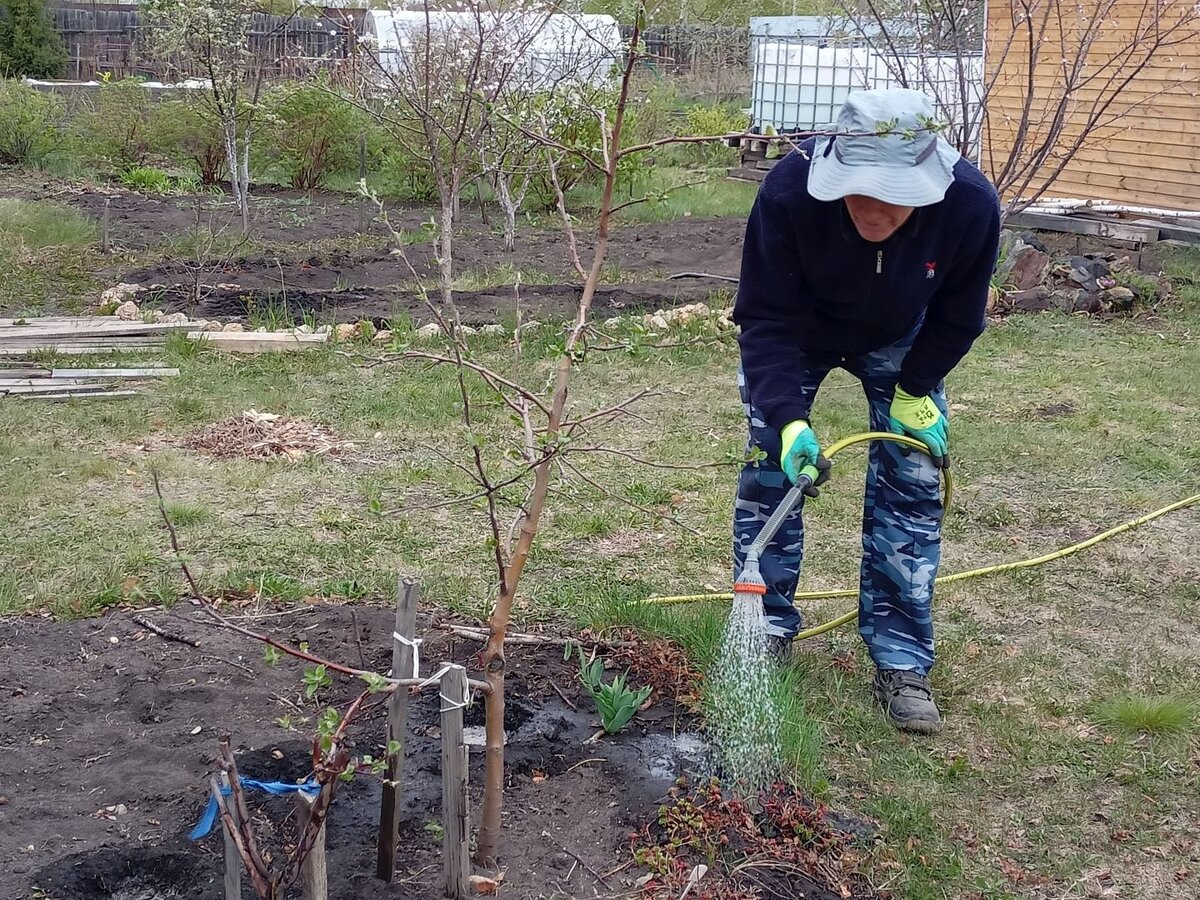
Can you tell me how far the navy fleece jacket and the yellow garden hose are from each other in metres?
0.15

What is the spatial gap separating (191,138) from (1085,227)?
31.6 feet

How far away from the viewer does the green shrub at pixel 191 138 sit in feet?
42.8

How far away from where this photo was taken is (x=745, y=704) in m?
3.00

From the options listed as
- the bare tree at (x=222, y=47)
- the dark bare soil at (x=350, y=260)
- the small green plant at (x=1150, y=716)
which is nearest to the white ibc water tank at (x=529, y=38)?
the bare tree at (x=222, y=47)

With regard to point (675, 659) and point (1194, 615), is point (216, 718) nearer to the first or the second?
point (675, 659)

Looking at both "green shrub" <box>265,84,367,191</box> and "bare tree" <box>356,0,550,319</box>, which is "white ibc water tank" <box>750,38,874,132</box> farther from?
"bare tree" <box>356,0,550,319</box>

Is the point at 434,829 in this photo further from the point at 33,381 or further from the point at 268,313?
the point at 268,313

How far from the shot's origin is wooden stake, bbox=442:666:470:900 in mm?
2143

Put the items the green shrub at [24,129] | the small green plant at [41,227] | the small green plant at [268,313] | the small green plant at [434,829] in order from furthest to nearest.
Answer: the green shrub at [24,129] → the small green plant at [41,227] → the small green plant at [268,313] → the small green plant at [434,829]

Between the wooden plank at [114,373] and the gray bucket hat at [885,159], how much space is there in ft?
14.8

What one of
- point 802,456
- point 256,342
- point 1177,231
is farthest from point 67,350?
point 1177,231

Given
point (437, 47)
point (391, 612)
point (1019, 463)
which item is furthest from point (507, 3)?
point (391, 612)

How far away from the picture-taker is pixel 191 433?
541 cm

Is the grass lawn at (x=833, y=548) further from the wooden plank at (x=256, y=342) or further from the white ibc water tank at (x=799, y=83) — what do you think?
the white ibc water tank at (x=799, y=83)
